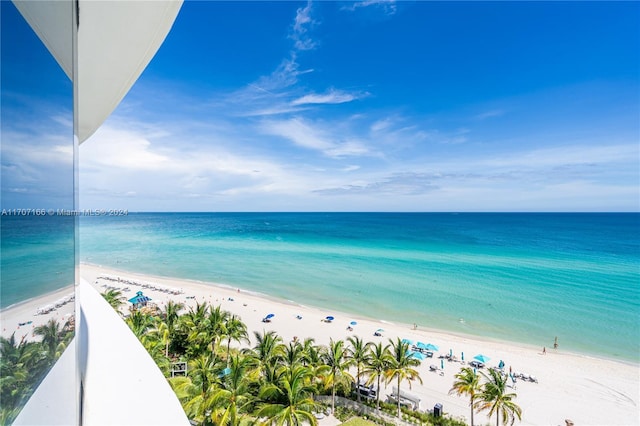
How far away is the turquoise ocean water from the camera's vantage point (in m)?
25.0

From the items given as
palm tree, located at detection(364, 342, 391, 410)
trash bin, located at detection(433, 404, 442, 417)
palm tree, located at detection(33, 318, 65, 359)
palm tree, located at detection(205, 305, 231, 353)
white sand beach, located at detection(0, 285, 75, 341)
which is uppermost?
white sand beach, located at detection(0, 285, 75, 341)

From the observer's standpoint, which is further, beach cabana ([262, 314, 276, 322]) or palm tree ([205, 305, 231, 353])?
beach cabana ([262, 314, 276, 322])

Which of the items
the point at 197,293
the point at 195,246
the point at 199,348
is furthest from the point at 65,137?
the point at 195,246

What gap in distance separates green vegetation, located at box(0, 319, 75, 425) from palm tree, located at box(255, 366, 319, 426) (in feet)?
26.2

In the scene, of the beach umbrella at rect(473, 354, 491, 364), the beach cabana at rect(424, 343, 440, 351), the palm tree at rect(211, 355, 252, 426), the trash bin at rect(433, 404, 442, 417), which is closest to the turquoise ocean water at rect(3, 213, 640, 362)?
the beach cabana at rect(424, 343, 440, 351)

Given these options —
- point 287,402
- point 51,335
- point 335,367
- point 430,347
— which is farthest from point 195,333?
point 51,335

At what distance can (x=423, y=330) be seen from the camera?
23.4m

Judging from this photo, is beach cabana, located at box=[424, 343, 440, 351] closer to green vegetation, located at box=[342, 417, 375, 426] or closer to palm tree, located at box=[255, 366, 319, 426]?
green vegetation, located at box=[342, 417, 375, 426]

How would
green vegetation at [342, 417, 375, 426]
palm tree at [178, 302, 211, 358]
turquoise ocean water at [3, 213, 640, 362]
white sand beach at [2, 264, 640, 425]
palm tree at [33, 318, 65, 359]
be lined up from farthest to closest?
turquoise ocean water at [3, 213, 640, 362], palm tree at [178, 302, 211, 358], white sand beach at [2, 264, 640, 425], green vegetation at [342, 417, 375, 426], palm tree at [33, 318, 65, 359]

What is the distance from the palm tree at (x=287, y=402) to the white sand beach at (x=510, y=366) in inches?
276

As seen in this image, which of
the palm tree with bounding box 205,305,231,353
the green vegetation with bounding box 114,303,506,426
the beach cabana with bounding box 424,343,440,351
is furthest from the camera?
the beach cabana with bounding box 424,343,440,351

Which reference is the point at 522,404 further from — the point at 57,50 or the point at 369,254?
the point at 369,254

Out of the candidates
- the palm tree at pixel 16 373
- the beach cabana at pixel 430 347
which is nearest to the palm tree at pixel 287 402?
the palm tree at pixel 16 373

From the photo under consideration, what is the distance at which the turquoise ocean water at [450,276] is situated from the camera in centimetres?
2500
